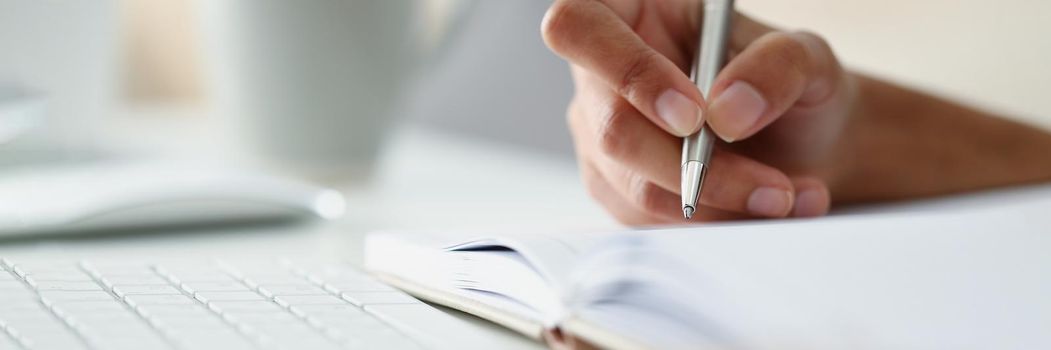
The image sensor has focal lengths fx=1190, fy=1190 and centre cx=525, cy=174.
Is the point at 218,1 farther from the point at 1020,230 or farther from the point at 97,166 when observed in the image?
the point at 1020,230

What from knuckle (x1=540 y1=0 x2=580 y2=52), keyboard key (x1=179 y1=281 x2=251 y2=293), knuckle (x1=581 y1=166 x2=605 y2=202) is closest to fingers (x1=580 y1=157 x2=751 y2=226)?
knuckle (x1=581 y1=166 x2=605 y2=202)

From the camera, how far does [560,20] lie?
1.69 feet

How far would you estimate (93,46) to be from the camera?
31.5 inches

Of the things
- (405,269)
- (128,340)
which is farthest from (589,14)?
(128,340)

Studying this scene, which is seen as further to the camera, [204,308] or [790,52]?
[790,52]

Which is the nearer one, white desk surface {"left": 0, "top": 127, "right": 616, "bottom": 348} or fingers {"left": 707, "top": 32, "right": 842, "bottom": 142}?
fingers {"left": 707, "top": 32, "right": 842, "bottom": 142}

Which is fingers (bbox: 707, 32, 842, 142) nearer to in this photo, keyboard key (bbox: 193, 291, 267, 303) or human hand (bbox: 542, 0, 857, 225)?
human hand (bbox: 542, 0, 857, 225)

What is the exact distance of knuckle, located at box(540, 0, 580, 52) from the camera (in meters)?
→ 0.52

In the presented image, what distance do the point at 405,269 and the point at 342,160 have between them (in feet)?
1.50

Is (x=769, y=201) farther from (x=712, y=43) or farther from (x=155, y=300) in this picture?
(x=155, y=300)

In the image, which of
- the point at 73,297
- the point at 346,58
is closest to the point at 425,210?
the point at 346,58

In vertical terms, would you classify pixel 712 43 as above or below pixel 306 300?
above

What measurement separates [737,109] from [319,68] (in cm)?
45

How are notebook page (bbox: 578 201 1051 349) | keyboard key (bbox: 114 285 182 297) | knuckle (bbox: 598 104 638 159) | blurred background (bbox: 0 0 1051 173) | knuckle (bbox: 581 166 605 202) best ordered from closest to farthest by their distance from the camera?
notebook page (bbox: 578 201 1051 349), keyboard key (bbox: 114 285 182 297), knuckle (bbox: 598 104 638 159), knuckle (bbox: 581 166 605 202), blurred background (bbox: 0 0 1051 173)
